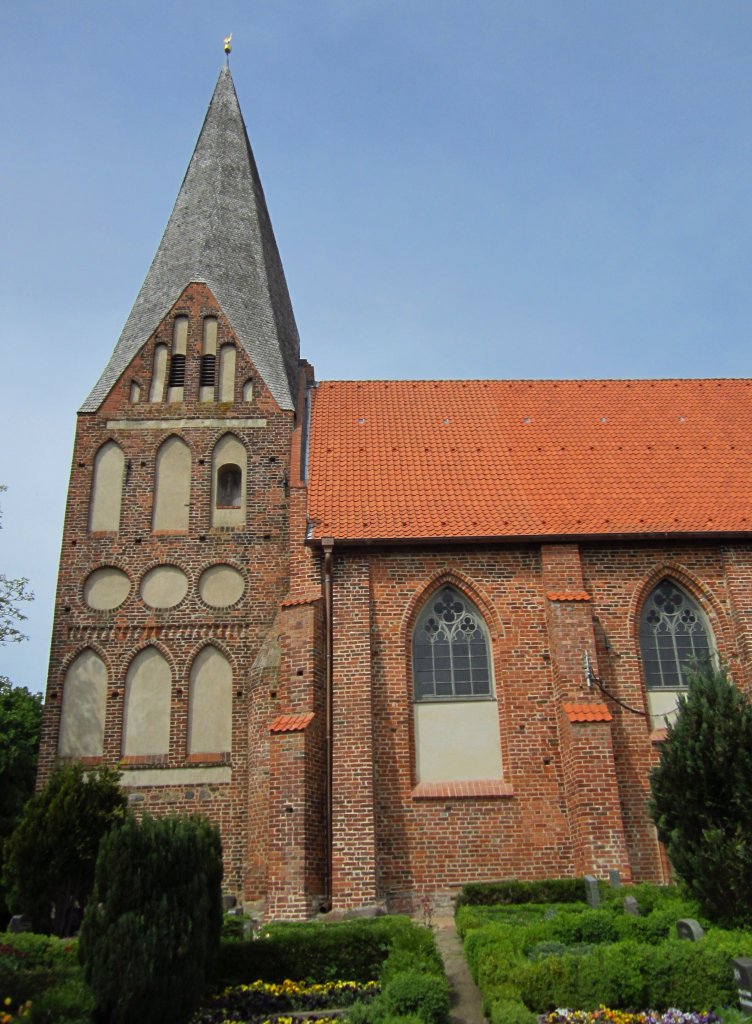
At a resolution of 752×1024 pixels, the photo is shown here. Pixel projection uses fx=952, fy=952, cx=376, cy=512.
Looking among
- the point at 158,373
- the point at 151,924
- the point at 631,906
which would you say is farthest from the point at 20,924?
the point at 158,373

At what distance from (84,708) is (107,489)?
4278mm

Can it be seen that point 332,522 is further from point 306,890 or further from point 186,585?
point 306,890

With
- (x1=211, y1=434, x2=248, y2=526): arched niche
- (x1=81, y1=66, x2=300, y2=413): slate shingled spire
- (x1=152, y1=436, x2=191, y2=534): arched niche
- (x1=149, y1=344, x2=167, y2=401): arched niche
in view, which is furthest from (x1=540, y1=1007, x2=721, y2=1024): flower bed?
(x1=149, y1=344, x2=167, y2=401): arched niche

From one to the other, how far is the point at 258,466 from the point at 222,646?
3.71m

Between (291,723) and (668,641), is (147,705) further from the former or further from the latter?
(668,641)

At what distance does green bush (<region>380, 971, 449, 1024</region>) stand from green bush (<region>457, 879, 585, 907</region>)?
182 inches

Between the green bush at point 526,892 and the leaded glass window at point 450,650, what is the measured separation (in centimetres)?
318

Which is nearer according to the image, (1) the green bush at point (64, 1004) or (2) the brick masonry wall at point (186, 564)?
(1) the green bush at point (64, 1004)

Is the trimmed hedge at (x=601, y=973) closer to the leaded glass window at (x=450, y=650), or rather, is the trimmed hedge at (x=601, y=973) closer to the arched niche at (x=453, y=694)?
the arched niche at (x=453, y=694)

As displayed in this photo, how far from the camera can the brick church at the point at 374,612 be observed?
48.9 ft

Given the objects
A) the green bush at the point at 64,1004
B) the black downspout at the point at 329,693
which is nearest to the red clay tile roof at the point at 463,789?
the black downspout at the point at 329,693

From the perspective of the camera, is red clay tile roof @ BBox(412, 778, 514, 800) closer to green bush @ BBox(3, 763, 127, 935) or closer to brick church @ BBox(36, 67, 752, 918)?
brick church @ BBox(36, 67, 752, 918)

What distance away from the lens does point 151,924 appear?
30.3 feet

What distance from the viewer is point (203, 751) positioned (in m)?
16.2
